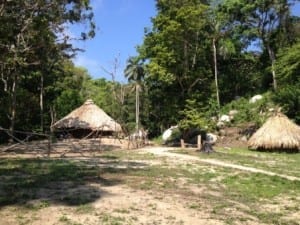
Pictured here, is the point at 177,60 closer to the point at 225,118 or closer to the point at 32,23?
the point at 225,118

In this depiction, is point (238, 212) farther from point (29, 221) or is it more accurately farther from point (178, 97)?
point (178, 97)

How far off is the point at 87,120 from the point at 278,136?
17.4 meters

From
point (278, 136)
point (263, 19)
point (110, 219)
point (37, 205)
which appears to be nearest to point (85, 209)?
point (110, 219)

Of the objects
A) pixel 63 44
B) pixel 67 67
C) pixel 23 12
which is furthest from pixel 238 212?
pixel 67 67

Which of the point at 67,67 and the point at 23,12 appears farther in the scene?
the point at 67,67

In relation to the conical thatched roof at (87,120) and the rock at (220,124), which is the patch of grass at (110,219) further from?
the conical thatched roof at (87,120)

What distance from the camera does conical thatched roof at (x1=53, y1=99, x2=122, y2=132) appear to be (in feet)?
136

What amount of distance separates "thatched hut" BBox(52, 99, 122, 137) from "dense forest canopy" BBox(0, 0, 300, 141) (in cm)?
102

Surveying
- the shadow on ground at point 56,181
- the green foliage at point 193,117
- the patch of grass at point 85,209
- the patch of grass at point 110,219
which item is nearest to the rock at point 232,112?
the green foliage at point 193,117

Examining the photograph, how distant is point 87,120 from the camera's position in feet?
138

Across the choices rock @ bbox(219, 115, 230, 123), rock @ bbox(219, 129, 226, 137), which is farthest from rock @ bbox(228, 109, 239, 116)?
rock @ bbox(219, 129, 226, 137)

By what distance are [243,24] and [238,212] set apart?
38882mm

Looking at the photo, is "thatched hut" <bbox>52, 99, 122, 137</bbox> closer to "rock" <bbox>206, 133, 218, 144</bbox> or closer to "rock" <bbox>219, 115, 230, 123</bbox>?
"rock" <bbox>206, 133, 218, 144</bbox>

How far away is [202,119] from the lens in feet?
116
